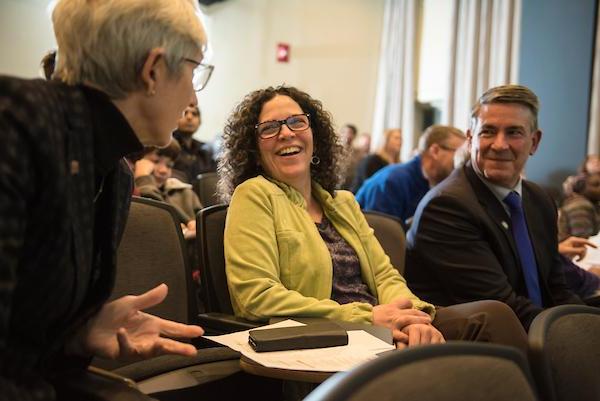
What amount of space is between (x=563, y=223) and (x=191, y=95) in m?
3.26

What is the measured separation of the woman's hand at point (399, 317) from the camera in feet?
6.02

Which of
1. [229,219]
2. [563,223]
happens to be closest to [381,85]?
[563,223]

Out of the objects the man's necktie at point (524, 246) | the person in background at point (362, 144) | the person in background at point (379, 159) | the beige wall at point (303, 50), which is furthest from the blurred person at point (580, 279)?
the beige wall at point (303, 50)

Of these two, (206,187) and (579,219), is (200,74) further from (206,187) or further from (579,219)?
(579,219)

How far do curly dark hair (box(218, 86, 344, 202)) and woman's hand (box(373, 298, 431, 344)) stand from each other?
22.3 inches

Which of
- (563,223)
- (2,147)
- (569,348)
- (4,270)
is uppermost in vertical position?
(2,147)

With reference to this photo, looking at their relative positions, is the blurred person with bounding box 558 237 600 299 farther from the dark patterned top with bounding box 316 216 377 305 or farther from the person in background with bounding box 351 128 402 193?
the person in background with bounding box 351 128 402 193

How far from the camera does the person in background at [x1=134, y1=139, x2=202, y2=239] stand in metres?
3.13

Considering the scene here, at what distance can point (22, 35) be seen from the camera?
7.00 meters

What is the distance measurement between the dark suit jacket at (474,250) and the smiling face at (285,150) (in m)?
0.49

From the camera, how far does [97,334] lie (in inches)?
47.6

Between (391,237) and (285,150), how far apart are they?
1.80 ft

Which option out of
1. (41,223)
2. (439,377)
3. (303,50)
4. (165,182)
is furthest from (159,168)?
(303,50)

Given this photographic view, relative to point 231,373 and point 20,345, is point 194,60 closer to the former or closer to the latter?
point 20,345
